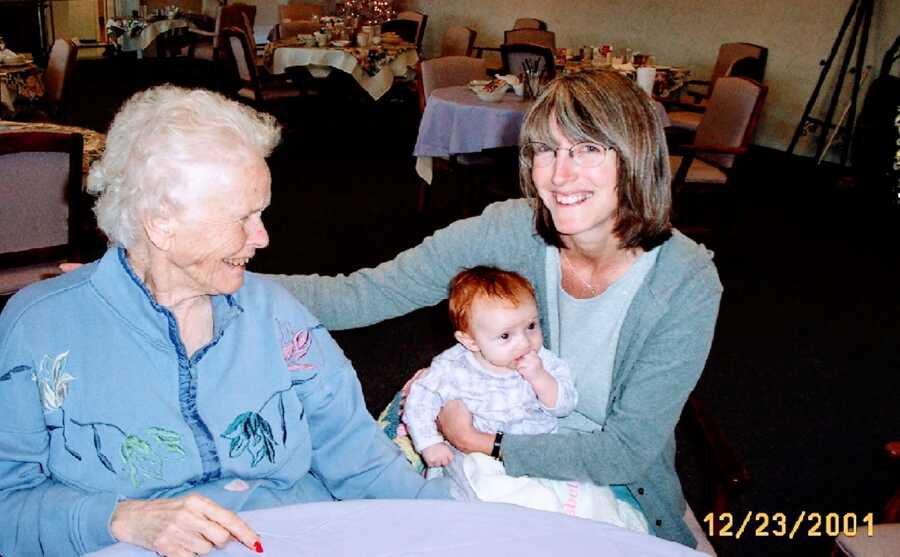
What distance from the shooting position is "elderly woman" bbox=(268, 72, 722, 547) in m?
1.52

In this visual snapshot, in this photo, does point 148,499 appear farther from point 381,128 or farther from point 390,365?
point 381,128

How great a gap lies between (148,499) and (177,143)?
56 centimetres

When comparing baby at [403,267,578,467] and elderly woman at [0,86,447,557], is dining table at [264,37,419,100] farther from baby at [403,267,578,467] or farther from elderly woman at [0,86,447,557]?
elderly woman at [0,86,447,557]

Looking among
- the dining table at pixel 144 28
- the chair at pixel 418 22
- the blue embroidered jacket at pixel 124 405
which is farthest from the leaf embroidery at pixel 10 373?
the dining table at pixel 144 28

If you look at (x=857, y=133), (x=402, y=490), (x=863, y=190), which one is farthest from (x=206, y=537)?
(x=857, y=133)

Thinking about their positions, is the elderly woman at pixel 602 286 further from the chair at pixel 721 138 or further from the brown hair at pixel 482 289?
the chair at pixel 721 138

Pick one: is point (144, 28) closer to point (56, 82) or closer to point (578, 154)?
point (56, 82)

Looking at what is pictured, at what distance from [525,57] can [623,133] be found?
4.19 metres

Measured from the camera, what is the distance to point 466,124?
4.52 metres

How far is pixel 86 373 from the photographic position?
1.18 metres

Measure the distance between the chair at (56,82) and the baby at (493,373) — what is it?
3966 mm

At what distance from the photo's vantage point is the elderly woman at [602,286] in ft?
4.98

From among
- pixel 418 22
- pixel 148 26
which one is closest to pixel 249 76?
pixel 418 22

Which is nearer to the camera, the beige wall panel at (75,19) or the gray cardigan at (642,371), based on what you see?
the gray cardigan at (642,371)
